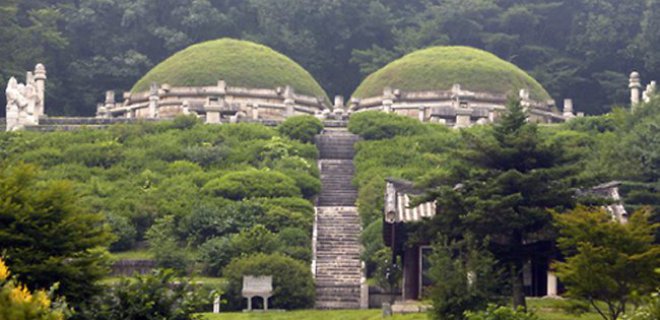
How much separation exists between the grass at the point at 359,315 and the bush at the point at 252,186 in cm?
1336

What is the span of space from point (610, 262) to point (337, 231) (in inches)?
876

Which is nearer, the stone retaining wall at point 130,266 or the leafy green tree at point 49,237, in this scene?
the leafy green tree at point 49,237

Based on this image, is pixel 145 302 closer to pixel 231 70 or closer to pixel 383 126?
pixel 383 126

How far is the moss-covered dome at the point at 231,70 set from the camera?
7781 cm

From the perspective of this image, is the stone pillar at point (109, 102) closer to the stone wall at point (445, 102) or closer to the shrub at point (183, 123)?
the stone wall at point (445, 102)

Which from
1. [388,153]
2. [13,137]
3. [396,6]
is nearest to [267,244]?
[388,153]

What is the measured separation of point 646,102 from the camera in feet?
193

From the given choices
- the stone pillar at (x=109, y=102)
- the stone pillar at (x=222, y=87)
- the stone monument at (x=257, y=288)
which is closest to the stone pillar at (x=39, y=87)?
the stone pillar at (x=109, y=102)

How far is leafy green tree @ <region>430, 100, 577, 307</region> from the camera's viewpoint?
117 feet

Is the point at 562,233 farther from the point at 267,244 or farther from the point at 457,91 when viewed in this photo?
the point at 457,91

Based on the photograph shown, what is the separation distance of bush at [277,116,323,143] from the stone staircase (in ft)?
1.32

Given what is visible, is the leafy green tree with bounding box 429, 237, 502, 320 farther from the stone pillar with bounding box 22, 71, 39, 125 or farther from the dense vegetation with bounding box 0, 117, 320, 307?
the stone pillar with bounding box 22, 71, 39, 125

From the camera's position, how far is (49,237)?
31.5m

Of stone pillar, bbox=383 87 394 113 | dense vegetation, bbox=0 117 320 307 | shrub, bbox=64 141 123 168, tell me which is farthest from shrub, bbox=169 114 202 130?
stone pillar, bbox=383 87 394 113
